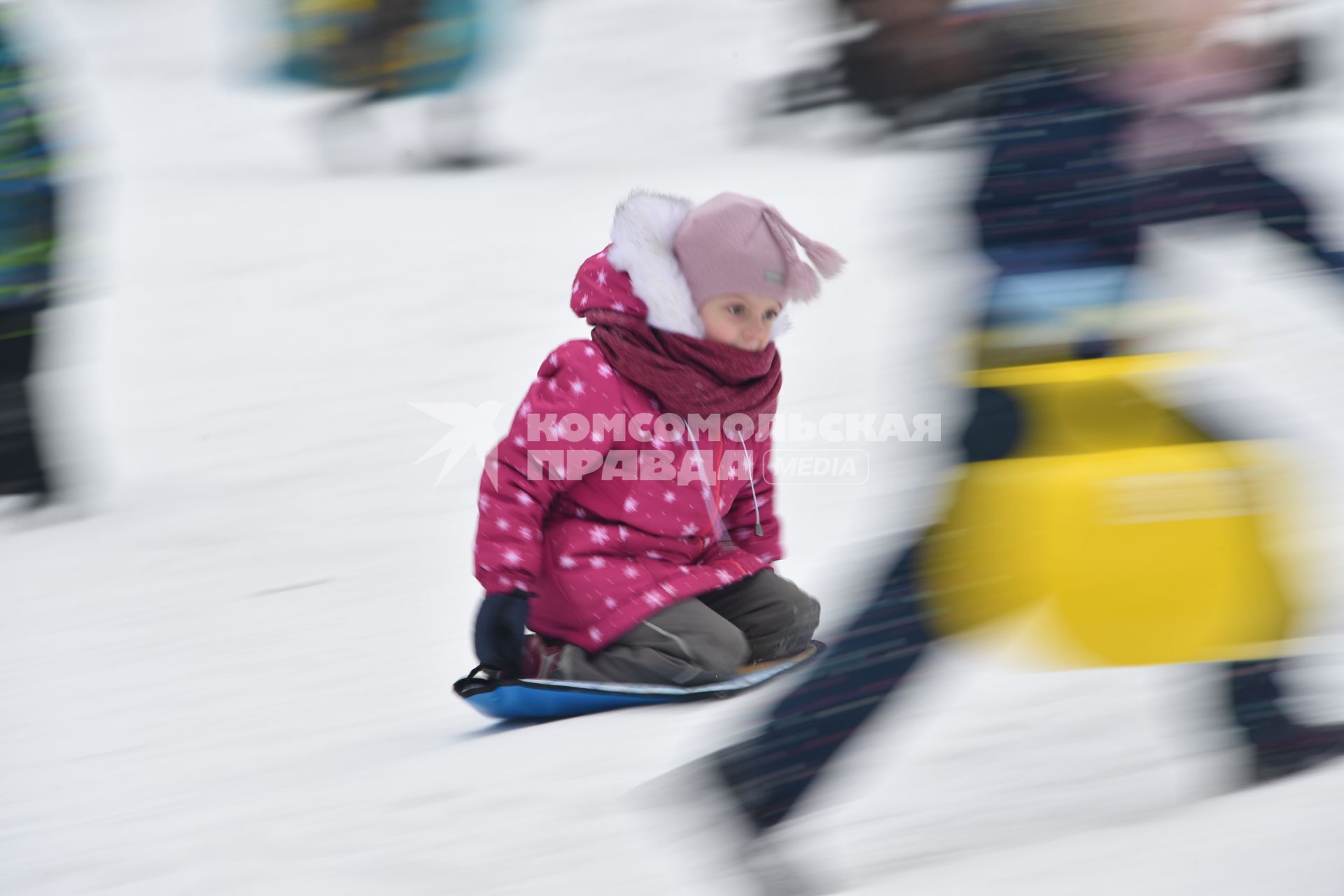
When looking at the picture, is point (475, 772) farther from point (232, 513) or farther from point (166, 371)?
point (166, 371)

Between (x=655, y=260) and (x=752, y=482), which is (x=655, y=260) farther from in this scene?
(x=752, y=482)

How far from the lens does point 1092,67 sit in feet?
4.75

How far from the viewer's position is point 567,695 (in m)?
2.14

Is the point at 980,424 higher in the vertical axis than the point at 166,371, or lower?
higher

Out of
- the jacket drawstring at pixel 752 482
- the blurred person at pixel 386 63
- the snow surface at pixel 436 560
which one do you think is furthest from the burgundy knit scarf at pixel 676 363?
the blurred person at pixel 386 63

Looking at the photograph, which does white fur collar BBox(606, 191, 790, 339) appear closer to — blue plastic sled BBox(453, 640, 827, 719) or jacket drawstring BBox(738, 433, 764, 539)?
jacket drawstring BBox(738, 433, 764, 539)

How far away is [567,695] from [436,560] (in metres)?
1.07

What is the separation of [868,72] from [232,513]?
3663mm

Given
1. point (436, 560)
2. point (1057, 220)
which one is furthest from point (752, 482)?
point (436, 560)

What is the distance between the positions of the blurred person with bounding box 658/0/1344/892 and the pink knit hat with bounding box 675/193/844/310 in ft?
1.76

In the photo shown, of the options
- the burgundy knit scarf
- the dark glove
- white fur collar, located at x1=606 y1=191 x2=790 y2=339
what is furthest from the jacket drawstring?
the dark glove

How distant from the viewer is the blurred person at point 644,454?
2.02 meters

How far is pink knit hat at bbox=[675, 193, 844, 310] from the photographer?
1997 mm

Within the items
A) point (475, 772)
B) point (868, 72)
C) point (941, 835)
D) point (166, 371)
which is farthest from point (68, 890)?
point (868, 72)
